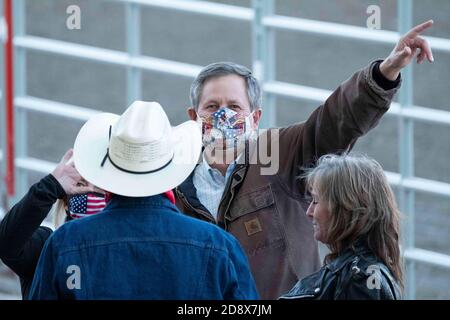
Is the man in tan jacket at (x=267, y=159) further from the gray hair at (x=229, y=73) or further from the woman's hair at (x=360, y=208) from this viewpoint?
the woman's hair at (x=360, y=208)

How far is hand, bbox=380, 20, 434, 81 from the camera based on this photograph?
3872mm

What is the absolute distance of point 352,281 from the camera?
143 inches

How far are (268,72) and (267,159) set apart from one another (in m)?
2.59

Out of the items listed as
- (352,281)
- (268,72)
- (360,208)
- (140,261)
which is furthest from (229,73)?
→ (268,72)

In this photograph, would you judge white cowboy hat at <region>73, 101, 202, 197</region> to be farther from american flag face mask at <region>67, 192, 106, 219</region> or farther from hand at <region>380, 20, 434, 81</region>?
hand at <region>380, 20, 434, 81</region>

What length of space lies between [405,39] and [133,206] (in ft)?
3.82

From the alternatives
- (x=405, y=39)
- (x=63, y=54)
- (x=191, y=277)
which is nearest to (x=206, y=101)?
(x=405, y=39)

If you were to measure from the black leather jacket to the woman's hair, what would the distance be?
42 millimetres

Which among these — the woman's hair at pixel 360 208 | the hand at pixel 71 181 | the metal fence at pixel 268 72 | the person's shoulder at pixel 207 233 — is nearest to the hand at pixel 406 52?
the woman's hair at pixel 360 208

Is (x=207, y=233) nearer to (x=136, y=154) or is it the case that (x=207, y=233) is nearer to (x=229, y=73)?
(x=136, y=154)

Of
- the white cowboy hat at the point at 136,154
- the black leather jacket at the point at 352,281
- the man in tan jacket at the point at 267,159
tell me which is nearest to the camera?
the white cowboy hat at the point at 136,154

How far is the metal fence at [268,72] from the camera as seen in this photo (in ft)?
20.1
